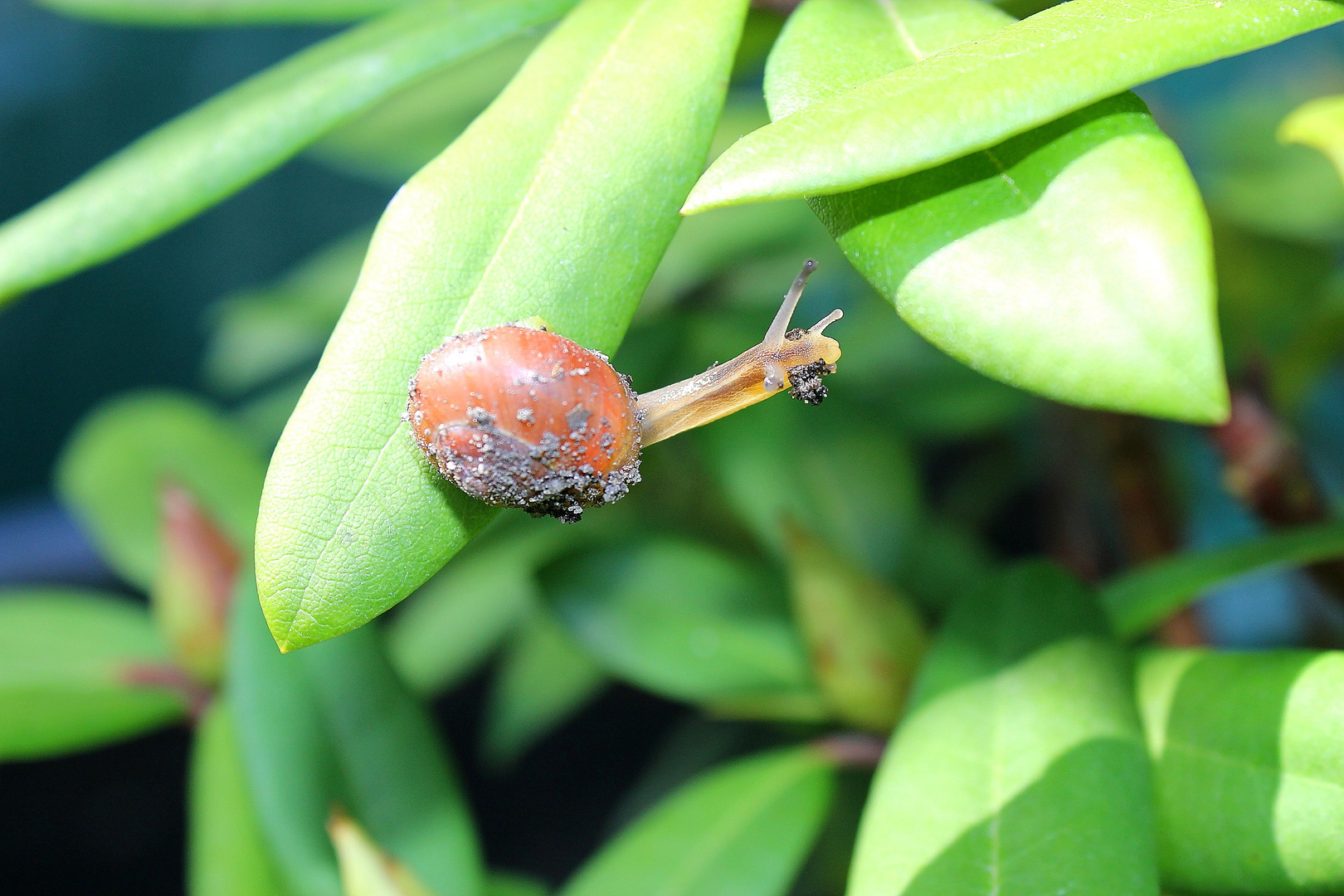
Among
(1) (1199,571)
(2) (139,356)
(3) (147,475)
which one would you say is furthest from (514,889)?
(2) (139,356)

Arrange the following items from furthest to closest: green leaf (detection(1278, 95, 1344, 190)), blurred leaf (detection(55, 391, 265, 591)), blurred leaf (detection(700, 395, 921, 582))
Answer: blurred leaf (detection(55, 391, 265, 591)) → blurred leaf (detection(700, 395, 921, 582)) → green leaf (detection(1278, 95, 1344, 190))

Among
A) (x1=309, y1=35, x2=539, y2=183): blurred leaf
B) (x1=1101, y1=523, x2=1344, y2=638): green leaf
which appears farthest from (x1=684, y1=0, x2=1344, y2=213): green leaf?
(x1=309, y1=35, x2=539, y2=183): blurred leaf

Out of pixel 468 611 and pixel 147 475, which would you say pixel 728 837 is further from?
pixel 147 475

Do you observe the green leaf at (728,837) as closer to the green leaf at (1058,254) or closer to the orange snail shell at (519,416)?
the orange snail shell at (519,416)

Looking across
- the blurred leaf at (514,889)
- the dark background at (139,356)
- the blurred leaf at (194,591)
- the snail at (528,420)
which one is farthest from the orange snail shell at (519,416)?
the dark background at (139,356)

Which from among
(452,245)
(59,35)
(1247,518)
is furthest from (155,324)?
(1247,518)

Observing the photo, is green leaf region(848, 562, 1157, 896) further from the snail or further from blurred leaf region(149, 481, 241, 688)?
blurred leaf region(149, 481, 241, 688)

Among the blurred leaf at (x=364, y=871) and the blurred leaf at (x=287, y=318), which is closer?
the blurred leaf at (x=364, y=871)
